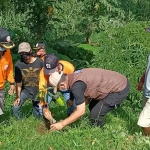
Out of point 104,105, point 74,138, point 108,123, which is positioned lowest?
point 108,123

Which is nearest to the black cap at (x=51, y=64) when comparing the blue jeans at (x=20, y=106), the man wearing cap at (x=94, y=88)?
the man wearing cap at (x=94, y=88)

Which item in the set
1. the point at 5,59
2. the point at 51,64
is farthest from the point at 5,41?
the point at 51,64

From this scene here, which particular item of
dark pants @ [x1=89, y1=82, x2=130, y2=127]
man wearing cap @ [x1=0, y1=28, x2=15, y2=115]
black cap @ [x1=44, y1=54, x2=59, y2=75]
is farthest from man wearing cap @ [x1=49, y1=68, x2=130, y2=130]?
man wearing cap @ [x1=0, y1=28, x2=15, y2=115]

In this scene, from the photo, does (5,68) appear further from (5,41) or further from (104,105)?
(104,105)

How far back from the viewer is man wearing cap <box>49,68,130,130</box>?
457 cm

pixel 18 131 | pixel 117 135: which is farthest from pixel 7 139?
pixel 117 135

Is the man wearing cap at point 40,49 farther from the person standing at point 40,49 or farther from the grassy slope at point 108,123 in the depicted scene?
the grassy slope at point 108,123

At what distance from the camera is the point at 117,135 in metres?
4.80

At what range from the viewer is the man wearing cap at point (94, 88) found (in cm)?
457

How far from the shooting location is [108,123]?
19.5ft

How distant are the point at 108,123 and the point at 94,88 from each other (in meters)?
1.14

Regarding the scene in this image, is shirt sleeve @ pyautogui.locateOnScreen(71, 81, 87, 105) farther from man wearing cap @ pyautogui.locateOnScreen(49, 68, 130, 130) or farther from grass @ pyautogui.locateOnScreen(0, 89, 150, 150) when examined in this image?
grass @ pyautogui.locateOnScreen(0, 89, 150, 150)

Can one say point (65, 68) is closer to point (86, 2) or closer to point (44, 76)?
point (44, 76)

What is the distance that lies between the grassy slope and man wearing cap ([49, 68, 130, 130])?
241mm
